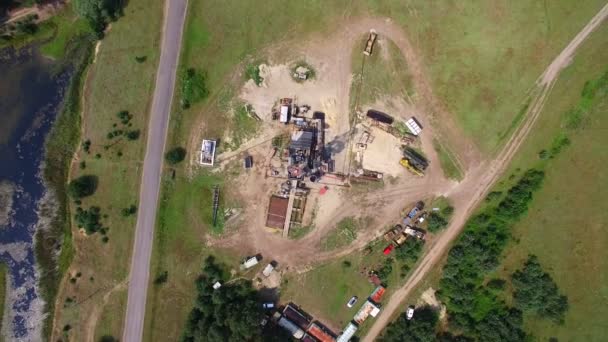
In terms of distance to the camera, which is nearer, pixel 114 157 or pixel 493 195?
pixel 493 195

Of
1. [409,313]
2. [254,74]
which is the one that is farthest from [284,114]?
[409,313]

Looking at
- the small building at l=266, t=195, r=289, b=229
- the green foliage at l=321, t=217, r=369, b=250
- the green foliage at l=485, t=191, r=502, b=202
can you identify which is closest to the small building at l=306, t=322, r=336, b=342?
the green foliage at l=321, t=217, r=369, b=250

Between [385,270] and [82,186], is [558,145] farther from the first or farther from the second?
[82,186]

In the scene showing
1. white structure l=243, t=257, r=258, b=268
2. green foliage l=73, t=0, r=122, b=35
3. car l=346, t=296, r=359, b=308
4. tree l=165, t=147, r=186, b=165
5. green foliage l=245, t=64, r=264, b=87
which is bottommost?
car l=346, t=296, r=359, b=308

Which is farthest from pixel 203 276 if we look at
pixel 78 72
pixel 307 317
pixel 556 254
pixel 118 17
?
pixel 556 254

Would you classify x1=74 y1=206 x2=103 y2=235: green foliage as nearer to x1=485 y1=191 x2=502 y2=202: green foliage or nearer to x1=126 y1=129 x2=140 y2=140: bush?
x1=126 y1=129 x2=140 y2=140: bush
